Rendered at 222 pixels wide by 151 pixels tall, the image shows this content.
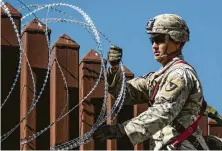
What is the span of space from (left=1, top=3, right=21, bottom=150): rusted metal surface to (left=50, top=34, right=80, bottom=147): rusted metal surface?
33.2 inches

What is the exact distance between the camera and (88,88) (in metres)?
11.2

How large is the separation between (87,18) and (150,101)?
103 cm

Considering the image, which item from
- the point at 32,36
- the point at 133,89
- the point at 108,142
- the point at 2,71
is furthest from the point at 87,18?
the point at 108,142

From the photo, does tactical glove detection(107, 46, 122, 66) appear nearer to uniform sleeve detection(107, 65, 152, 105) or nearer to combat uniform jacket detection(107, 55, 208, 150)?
uniform sleeve detection(107, 65, 152, 105)

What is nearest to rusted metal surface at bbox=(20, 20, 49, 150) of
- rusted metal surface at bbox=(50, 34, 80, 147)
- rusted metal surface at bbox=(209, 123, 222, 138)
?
rusted metal surface at bbox=(50, 34, 80, 147)

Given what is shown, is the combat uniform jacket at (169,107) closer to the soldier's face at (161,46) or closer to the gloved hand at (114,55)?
the soldier's face at (161,46)

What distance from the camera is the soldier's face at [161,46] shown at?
26.4ft

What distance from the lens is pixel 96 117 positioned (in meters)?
11.3

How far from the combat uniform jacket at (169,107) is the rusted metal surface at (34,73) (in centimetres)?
263

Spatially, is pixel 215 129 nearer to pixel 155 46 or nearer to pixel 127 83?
pixel 127 83

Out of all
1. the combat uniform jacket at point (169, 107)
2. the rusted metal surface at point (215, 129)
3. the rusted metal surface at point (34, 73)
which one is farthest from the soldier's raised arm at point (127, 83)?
the rusted metal surface at point (215, 129)

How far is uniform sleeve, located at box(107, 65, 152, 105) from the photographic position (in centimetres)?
848

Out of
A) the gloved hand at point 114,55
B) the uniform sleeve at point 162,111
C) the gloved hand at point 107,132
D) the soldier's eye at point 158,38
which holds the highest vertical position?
the soldier's eye at point 158,38

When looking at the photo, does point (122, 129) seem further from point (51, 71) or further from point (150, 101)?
point (51, 71)
